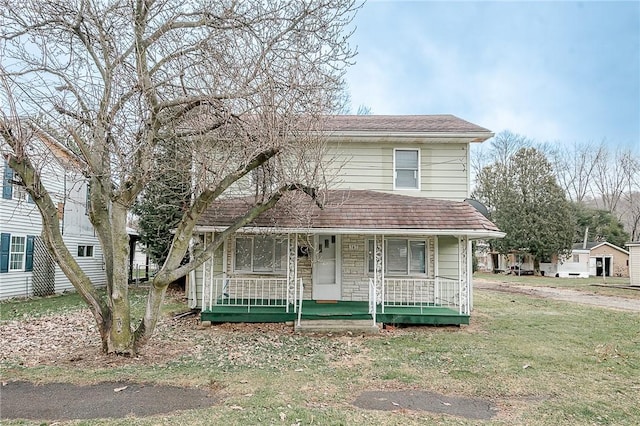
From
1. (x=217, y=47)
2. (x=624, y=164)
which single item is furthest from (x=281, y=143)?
(x=624, y=164)

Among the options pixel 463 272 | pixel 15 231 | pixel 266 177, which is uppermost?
pixel 266 177

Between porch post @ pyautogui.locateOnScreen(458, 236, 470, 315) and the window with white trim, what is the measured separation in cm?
1600

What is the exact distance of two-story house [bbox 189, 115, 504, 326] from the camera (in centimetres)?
1041

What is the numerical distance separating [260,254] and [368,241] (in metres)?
3.21

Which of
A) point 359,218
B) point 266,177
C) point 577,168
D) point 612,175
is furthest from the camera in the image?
point 577,168

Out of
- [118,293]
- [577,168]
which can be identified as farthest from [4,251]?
[577,168]

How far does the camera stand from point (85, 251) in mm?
20234

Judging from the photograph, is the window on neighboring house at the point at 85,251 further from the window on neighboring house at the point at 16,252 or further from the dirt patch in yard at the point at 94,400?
the dirt patch in yard at the point at 94,400

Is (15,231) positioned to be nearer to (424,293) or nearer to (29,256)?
(29,256)

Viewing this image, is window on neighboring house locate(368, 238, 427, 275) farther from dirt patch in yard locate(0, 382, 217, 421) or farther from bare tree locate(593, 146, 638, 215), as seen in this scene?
bare tree locate(593, 146, 638, 215)

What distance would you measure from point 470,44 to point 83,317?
1553cm

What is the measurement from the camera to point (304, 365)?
7.09 m

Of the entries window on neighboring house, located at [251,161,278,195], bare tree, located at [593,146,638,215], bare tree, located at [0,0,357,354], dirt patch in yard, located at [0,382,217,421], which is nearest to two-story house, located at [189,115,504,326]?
window on neighboring house, located at [251,161,278,195]

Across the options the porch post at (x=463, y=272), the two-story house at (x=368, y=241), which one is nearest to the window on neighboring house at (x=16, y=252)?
the two-story house at (x=368, y=241)
